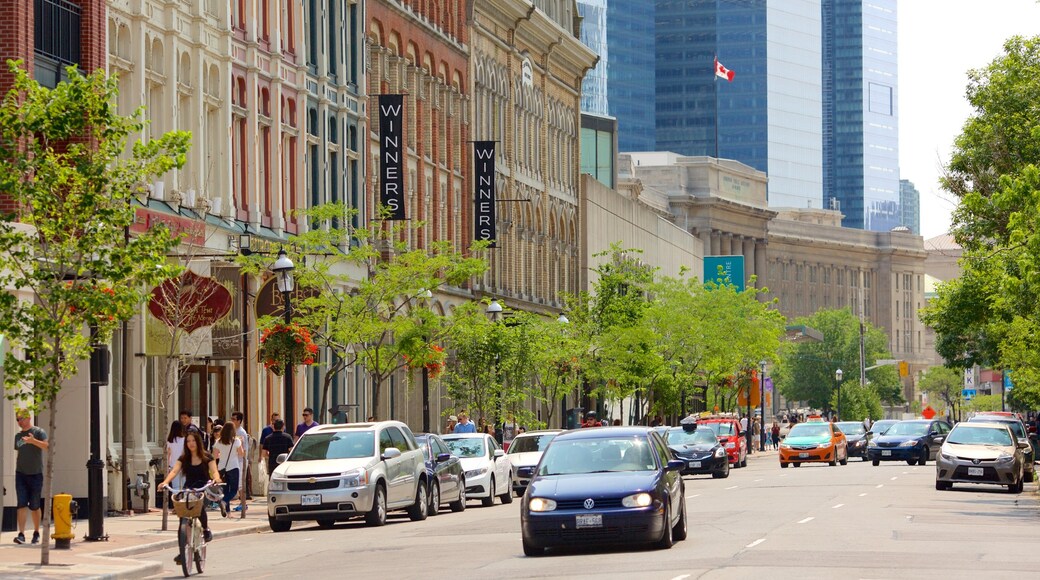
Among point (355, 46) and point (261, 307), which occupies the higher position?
point (355, 46)

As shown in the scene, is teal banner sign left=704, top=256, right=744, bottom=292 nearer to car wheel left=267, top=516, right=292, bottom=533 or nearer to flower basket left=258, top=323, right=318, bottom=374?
flower basket left=258, top=323, right=318, bottom=374

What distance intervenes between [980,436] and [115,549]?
2278 cm

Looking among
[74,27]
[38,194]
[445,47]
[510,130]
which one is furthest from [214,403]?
[510,130]

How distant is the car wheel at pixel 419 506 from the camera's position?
3253 centimetres

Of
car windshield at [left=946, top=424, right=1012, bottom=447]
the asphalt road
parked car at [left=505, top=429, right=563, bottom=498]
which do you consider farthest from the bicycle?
car windshield at [left=946, top=424, right=1012, bottom=447]

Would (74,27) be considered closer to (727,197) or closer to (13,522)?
(13,522)

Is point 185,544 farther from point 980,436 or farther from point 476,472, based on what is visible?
point 980,436

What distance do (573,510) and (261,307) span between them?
19463 mm

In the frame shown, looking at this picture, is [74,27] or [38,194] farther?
[74,27]

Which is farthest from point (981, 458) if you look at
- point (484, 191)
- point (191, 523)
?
point (484, 191)

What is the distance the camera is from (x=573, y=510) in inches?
878

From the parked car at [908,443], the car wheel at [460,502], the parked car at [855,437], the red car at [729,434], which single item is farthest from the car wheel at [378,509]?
the parked car at [855,437]

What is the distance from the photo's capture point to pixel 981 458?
4069cm

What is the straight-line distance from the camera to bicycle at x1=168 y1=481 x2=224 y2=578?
21.2 meters
